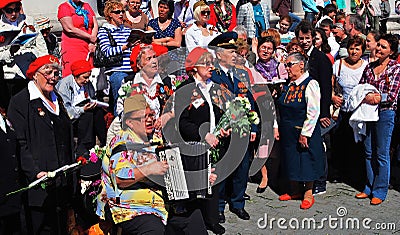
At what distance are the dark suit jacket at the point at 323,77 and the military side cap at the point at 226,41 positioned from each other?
3.13 ft

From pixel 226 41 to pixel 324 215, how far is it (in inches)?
89.4

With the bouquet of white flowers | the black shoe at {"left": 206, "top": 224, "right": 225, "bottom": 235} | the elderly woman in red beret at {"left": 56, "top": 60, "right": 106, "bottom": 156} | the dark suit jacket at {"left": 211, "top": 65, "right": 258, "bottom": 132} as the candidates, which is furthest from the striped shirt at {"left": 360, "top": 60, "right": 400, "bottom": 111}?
the elderly woman in red beret at {"left": 56, "top": 60, "right": 106, "bottom": 156}

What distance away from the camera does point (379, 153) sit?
7789 mm

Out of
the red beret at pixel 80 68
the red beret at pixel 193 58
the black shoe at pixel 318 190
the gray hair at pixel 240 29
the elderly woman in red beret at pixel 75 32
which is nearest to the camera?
the red beret at pixel 193 58

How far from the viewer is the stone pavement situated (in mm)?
7023

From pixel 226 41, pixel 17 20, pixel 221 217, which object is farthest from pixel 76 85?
pixel 221 217

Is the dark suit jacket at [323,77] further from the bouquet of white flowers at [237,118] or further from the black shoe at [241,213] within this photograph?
the black shoe at [241,213]

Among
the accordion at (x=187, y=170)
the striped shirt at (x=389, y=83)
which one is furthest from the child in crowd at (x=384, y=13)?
the accordion at (x=187, y=170)

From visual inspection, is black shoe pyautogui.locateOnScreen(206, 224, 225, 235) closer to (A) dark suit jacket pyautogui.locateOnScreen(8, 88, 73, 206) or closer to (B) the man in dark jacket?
(B) the man in dark jacket

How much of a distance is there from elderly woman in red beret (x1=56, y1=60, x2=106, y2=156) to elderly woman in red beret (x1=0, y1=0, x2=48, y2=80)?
0.52 m

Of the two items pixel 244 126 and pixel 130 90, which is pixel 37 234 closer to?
pixel 130 90

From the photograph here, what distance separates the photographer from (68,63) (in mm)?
8961

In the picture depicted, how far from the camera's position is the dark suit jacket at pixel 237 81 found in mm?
6824

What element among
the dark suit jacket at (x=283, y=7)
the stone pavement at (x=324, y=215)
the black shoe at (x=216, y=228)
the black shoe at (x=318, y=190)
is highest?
the dark suit jacket at (x=283, y=7)
